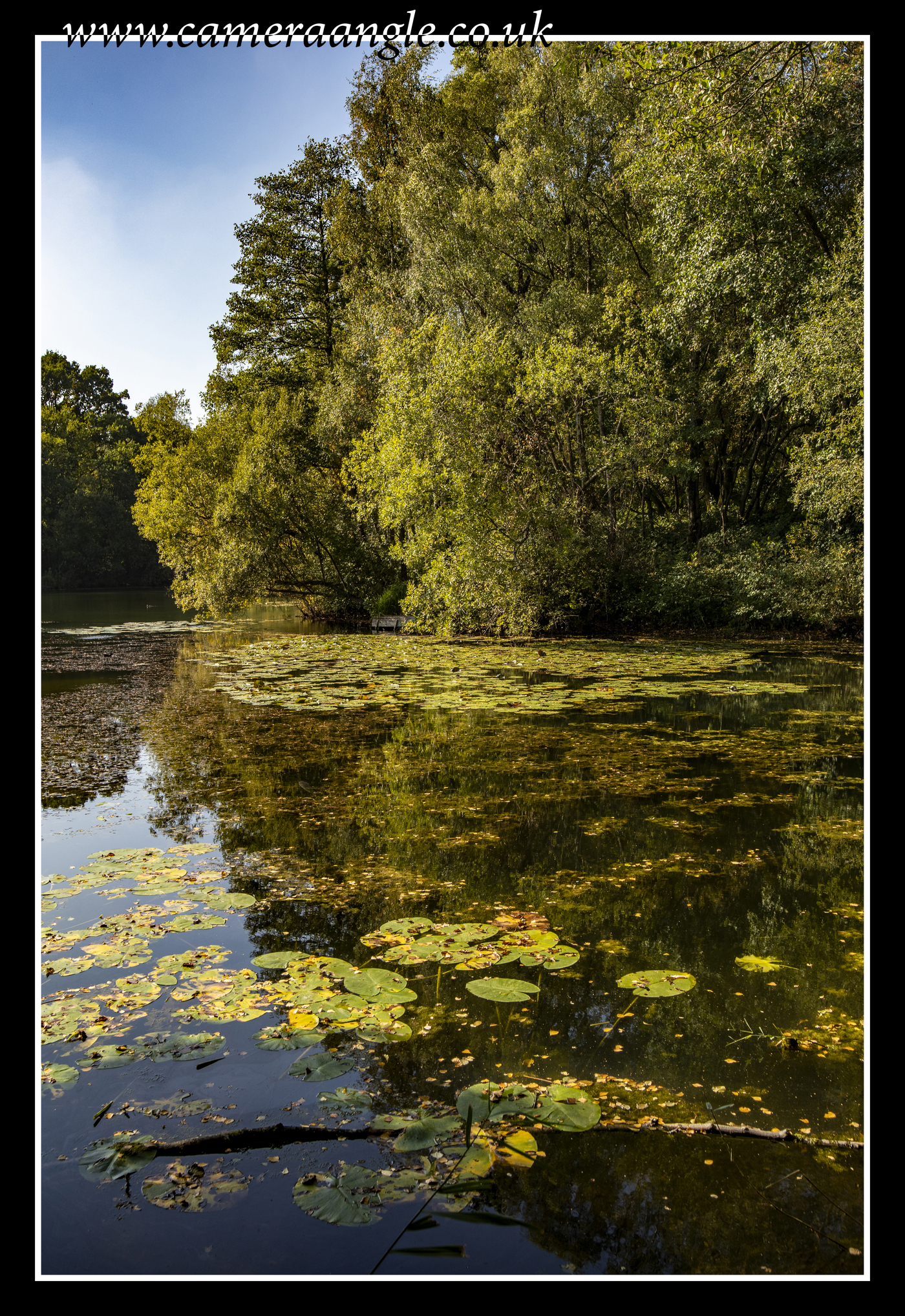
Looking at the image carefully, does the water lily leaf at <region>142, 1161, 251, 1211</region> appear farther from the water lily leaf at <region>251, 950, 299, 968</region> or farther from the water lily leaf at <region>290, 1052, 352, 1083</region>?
the water lily leaf at <region>251, 950, 299, 968</region>

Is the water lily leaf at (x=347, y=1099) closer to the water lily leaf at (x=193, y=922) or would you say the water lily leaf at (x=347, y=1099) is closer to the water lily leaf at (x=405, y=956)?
the water lily leaf at (x=405, y=956)

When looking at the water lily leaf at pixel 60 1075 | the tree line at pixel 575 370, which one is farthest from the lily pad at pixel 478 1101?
the tree line at pixel 575 370

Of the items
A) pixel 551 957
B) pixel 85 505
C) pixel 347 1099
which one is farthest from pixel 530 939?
pixel 85 505

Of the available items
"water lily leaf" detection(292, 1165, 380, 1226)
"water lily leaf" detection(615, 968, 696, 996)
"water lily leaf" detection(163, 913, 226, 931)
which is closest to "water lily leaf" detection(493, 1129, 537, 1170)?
"water lily leaf" detection(292, 1165, 380, 1226)

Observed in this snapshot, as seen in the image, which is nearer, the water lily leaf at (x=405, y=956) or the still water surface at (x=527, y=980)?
the still water surface at (x=527, y=980)

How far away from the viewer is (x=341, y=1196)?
77.2 inches

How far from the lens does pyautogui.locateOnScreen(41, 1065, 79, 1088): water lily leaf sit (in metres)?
2.47

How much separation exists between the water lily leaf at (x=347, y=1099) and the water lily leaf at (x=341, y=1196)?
0.25 m

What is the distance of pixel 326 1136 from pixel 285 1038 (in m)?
0.53

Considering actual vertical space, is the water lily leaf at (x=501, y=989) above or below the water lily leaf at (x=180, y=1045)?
above

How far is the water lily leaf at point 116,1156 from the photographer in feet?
6.82

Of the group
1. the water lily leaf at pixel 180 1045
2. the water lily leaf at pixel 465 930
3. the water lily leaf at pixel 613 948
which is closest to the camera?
the water lily leaf at pixel 180 1045

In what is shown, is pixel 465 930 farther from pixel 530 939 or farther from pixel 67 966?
pixel 67 966

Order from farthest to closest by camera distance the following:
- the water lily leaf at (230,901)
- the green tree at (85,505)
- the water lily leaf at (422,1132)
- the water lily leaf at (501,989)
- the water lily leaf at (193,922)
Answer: the green tree at (85,505) → the water lily leaf at (230,901) → the water lily leaf at (193,922) → the water lily leaf at (501,989) → the water lily leaf at (422,1132)
